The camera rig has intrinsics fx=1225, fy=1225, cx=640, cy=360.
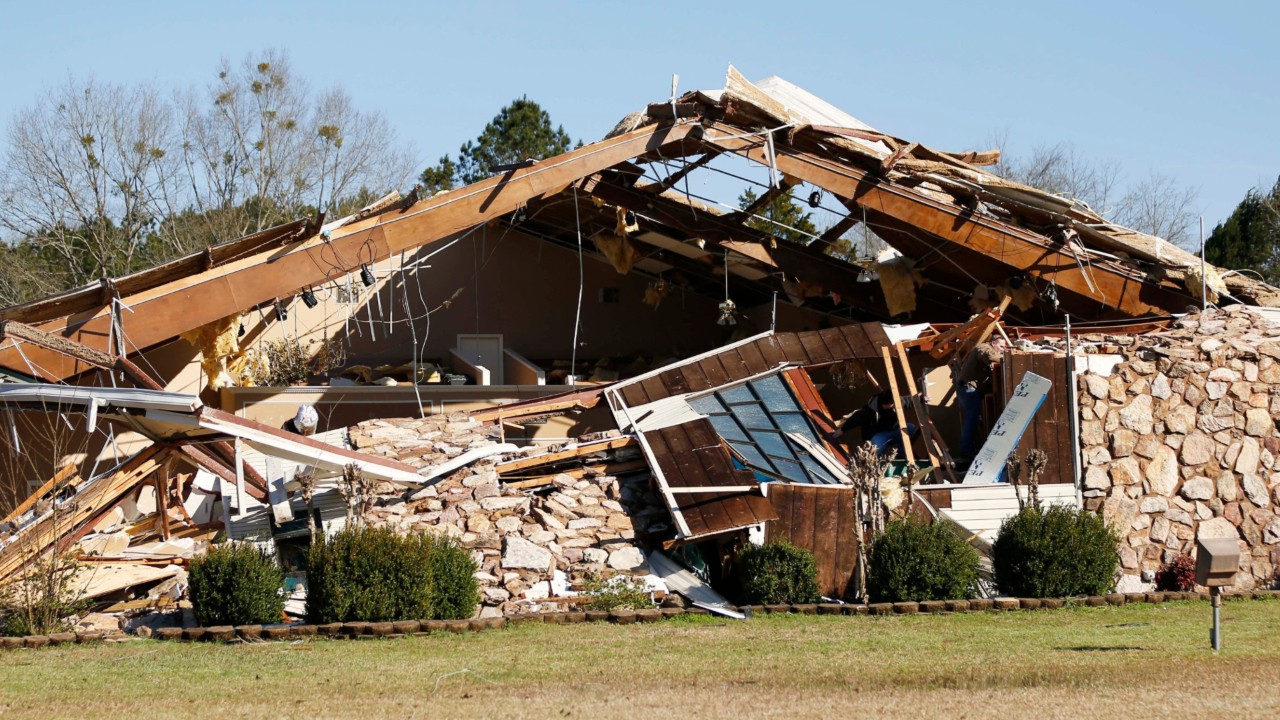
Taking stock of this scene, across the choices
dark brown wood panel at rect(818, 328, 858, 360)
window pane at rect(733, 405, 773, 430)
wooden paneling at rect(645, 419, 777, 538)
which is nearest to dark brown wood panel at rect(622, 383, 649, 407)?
window pane at rect(733, 405, 773, 430)

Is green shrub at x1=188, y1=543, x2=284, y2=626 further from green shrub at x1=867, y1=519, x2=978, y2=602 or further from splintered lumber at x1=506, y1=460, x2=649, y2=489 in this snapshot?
green shrub at x1=867, y1=519, x2=978, y2=602

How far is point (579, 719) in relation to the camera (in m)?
9.88

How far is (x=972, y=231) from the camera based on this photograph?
20.9 meters

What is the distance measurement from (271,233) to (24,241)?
25759 mm

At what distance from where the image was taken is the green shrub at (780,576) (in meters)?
14.5

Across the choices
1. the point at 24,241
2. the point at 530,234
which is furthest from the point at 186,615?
the point at 24,241

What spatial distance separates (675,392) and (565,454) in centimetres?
278

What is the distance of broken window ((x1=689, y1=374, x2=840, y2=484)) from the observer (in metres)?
17.8

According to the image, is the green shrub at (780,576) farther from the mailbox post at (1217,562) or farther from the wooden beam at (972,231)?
the wooden beam at (972,231)

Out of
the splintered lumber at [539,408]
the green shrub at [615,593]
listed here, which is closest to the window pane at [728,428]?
the splintered lumber at [539,408]

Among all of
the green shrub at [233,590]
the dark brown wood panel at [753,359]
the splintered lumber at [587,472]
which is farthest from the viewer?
the dark brown wood panel at [753,359]

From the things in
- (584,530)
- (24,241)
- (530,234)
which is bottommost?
(584,530)

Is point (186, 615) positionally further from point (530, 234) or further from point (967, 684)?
point (530, 234)

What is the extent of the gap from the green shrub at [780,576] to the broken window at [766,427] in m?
2.61
